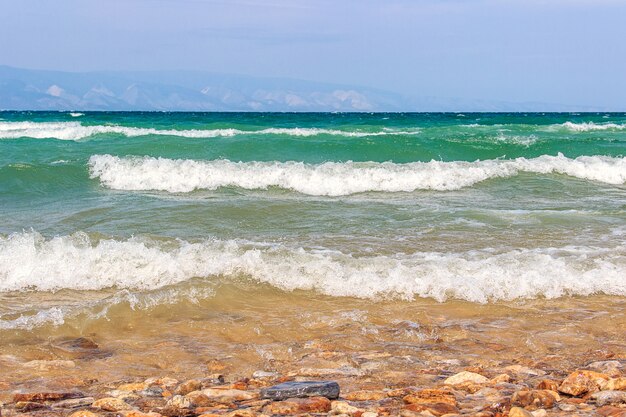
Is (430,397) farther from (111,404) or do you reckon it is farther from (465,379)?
(111,404)

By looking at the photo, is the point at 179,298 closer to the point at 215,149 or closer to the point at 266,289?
the point at 266,289

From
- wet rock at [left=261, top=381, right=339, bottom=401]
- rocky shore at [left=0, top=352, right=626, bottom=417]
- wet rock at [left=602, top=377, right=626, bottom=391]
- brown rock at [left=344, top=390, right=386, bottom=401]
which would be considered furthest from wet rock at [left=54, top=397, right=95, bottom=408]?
wet rock at [left=602, top=377, right=626, bottom=391]

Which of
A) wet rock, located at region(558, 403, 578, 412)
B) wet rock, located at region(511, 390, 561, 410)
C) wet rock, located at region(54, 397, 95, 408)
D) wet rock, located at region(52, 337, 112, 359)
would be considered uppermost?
wet rock, located at region(511, 390, 561, 410)

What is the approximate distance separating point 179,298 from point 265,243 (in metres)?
2.42

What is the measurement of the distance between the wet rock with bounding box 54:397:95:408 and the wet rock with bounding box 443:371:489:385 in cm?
212

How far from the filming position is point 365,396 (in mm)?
3922

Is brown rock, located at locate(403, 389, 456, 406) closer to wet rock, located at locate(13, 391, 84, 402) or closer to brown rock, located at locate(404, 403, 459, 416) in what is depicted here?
brown rock, located at locate(404, 403, 459, 416)

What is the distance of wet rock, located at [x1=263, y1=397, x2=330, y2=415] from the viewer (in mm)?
3623

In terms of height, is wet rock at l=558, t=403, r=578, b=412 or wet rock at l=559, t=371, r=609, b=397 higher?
wet rock at l=559, t=371, r=609, b=397

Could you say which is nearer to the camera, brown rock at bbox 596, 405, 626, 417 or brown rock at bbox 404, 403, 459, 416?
brown rock at bbox 596, 405, 626, 417

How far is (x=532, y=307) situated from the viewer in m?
6.15

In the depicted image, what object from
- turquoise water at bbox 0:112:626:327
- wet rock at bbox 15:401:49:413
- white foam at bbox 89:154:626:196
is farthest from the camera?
white foam at bbox 89:154:626:196

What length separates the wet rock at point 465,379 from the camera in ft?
13.5

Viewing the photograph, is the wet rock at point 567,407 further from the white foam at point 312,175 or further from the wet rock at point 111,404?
the white foam at point 312,175
